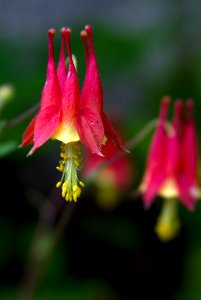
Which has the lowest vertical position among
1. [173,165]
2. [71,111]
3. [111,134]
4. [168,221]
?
[168,221]

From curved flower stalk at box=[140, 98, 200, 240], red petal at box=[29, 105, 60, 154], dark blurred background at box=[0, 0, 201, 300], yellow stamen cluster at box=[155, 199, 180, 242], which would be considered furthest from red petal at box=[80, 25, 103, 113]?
dark blurred background at box=[0, 0, 201, 300]

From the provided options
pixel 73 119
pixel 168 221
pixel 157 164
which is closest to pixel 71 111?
pixel 73 119

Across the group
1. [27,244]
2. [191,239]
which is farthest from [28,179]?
[191,239]

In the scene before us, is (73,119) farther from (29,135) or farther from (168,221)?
(168,221)

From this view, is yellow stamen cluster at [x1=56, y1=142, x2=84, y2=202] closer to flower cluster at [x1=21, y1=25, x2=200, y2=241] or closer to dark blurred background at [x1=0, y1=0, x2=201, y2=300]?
flower cluster at [x1=21, y1=25, x2=200, y2=241]

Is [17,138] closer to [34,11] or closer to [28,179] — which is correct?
[28,179]
